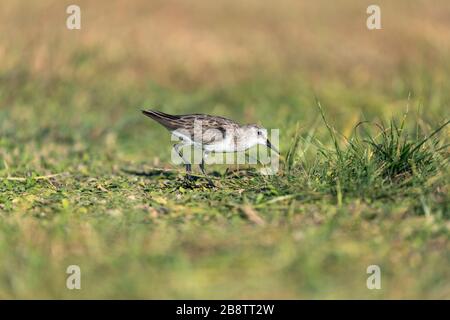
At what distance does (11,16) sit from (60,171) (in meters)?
4.09

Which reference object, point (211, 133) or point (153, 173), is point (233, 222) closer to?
point (211, 133)

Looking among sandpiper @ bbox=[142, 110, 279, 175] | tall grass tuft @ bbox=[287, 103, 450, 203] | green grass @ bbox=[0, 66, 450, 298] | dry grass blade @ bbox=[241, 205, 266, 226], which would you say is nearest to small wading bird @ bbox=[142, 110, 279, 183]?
sandpiper @ bbox=[142, 110, 279, 175]

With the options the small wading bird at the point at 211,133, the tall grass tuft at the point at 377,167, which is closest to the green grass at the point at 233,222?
the tall grass tuft at the point at 377,167

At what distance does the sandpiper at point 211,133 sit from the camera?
7.64 metres

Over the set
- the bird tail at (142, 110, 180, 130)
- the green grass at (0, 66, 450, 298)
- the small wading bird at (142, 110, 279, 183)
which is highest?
the bird tail at (142, 110, 180, 130)

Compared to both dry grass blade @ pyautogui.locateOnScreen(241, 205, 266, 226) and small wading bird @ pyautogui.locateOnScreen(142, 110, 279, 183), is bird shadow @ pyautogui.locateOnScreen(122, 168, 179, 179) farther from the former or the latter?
dry grass blade @ pyautogui.locateOnScreen(241, 205, 266, 226)

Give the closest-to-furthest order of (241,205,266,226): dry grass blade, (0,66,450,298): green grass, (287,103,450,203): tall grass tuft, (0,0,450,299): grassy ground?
(0,66,450,298): green grass → (0,0,450,299): grassy ground → (241,205,266,226): dry grass blade → (287,103,450,203): tall grass tuft

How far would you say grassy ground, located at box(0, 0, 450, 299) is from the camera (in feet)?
16.1

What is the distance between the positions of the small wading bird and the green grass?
33cm

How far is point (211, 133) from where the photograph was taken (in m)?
7.67

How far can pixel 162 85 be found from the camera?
38.9 ft

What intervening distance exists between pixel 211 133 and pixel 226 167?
2.65 ft
